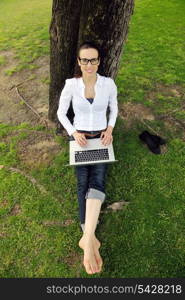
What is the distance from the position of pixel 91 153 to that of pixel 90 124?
1.63 feet

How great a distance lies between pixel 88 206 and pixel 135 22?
8.68 meters

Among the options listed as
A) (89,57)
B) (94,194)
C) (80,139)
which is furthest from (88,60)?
(94,194)

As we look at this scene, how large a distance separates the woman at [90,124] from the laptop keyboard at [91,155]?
0.11 m

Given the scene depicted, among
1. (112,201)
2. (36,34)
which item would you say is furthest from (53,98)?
(36,34)

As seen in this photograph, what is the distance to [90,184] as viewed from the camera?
3.73 meters

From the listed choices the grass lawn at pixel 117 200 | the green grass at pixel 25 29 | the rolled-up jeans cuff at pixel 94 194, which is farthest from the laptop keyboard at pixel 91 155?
the green grass at pixel 25 29

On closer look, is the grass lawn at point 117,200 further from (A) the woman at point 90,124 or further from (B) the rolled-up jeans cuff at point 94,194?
(B) the rolled-up jeans cuff at point 94,194

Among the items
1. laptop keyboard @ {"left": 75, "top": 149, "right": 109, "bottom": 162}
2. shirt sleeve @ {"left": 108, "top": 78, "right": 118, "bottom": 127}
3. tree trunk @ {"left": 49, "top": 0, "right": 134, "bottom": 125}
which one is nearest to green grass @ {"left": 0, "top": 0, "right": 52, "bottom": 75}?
tree trunk @ {"left": 49, "top": 0, "right": 134, "bottom": 125}

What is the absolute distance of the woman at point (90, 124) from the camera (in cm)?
340

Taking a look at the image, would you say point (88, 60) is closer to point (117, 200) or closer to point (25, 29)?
point (117, 200)

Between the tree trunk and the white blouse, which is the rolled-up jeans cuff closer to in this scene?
the white blouse

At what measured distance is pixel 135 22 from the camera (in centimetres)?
976

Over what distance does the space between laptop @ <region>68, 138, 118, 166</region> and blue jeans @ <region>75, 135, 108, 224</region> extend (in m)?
0.10

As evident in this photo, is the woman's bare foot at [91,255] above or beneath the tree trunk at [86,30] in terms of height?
beneath
